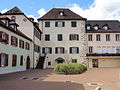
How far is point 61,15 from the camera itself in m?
44.1

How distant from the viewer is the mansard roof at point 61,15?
43.2 meters

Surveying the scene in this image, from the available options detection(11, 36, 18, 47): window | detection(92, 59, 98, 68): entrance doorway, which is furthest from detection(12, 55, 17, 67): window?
detection(92, 59, 98, 68): entrance doorway

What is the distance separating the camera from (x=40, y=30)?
142 feet

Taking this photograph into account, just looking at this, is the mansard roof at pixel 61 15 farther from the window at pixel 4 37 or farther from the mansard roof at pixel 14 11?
the window at pixel 4 37

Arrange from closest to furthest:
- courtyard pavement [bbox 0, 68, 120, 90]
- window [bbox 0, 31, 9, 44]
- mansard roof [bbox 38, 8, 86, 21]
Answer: courtyard pavement [bbox 0, 68, 120, 90] → window [bbox 0, 31, 9, 44] → mansard roof [bbox 38, 8, 86, 21]

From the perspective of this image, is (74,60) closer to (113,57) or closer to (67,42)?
(67,42)

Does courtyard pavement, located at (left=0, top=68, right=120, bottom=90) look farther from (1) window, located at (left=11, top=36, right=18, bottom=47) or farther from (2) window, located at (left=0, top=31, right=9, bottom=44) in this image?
(1) window, located at (left=11, top=36, right=18, bottom=47)

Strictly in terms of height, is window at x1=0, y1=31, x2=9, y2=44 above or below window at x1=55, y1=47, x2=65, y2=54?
above

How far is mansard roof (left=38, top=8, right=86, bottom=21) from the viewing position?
43250mm

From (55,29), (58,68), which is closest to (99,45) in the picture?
(55,29)

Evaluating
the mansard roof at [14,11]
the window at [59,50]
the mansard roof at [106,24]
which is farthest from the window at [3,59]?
the mansard roof at [106,24]

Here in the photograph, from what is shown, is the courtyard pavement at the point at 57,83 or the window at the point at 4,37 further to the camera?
the window at the point at 4,37

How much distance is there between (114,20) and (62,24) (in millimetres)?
13340

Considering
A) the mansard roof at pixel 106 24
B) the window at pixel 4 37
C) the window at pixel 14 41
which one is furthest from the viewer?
the mansard roof at pixel 106 24
